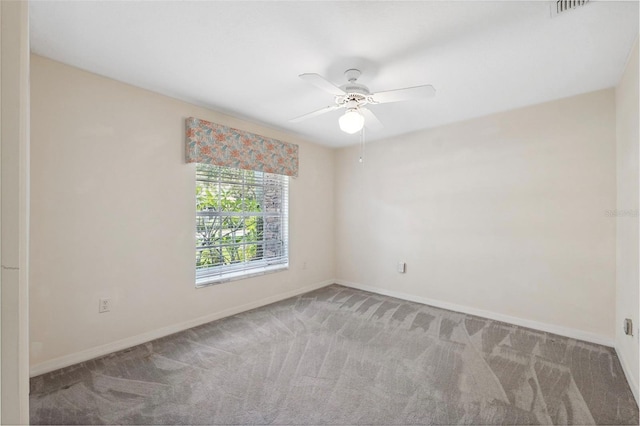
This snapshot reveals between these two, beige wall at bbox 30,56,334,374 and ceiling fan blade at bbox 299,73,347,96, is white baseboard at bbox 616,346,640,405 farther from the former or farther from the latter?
beige wall at bbox 30,56,334,374

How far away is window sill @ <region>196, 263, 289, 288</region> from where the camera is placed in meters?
3.20

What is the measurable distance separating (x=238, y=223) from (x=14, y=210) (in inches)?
130

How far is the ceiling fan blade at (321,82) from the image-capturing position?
74.9 inches

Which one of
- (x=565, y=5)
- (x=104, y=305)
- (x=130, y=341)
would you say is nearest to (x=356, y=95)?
(x=565, y=5)

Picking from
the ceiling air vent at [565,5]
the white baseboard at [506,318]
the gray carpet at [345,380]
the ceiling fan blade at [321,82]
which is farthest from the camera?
the white baseboard at [506,318]

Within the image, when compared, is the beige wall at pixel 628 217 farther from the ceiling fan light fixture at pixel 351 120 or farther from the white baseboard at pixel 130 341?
the white baseboard at pixel 130 341

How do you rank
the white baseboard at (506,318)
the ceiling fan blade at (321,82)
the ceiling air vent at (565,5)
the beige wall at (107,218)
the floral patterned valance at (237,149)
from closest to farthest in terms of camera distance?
1. the ceiling air vent at (565,5)
2. the ceiling fan blade at (321,82)
3. the beige wall at (107,218)
4. the white baseboard at (506,318)
5. the floral patterned valance at (237,149)

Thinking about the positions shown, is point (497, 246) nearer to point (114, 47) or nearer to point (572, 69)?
point (572, 69)

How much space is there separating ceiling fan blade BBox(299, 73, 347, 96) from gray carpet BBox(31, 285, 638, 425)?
2085 mm

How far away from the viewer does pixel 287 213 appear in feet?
13.5

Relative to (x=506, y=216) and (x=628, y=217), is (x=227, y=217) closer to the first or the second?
(x=506, y=216)

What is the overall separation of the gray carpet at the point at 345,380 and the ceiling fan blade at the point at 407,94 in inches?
80.8

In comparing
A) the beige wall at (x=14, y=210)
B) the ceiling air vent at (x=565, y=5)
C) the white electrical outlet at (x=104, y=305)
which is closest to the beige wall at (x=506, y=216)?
Answer: the ceiling air vent at (x=565, y=5)

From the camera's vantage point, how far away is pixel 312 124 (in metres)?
3.68
